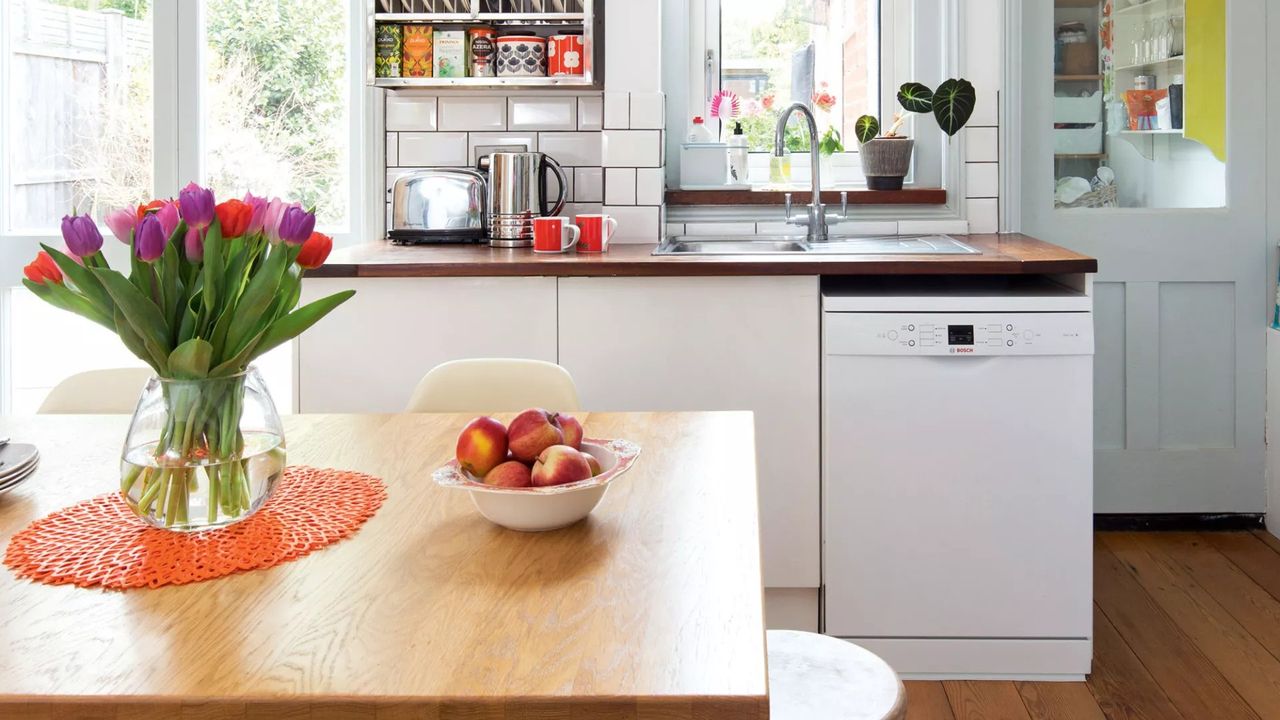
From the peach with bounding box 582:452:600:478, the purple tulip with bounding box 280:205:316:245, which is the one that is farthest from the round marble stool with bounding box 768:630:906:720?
the purple tulip with bounding box 280:205:316:245

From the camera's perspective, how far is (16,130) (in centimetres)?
362

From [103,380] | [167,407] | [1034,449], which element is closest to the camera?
[167,407]

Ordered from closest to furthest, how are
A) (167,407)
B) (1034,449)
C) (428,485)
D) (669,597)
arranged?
(669,597)
(167,407)
(428,485)
(1034,449)

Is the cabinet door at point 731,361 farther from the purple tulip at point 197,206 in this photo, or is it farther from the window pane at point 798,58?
the purple tulip at point 197,206

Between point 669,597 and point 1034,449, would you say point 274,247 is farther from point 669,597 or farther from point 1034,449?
point 1034,449

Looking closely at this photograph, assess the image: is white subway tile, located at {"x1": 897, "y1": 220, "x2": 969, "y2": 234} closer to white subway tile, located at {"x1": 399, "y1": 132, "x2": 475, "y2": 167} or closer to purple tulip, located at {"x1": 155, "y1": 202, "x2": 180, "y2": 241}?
white subway tile, located at {"x1": 399, "y1": 132, "x2": 475, "y2": 167}

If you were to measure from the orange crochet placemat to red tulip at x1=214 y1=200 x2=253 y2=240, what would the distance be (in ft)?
0.91

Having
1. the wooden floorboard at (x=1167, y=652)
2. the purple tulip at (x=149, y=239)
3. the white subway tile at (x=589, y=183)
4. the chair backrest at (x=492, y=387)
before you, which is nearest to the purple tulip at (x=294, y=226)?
the purple tulip at (x=149, y=239)

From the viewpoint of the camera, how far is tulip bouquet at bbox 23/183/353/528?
1.18m

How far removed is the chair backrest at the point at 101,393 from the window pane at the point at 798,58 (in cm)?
208

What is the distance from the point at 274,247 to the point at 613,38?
2174 mm

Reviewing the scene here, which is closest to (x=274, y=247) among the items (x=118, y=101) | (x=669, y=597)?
(x=669, y=597)

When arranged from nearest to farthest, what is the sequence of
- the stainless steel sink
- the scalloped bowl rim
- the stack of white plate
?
the scalloped bowl rim
the stack of white plate
the stainless steel sink

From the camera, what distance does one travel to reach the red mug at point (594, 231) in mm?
3006
